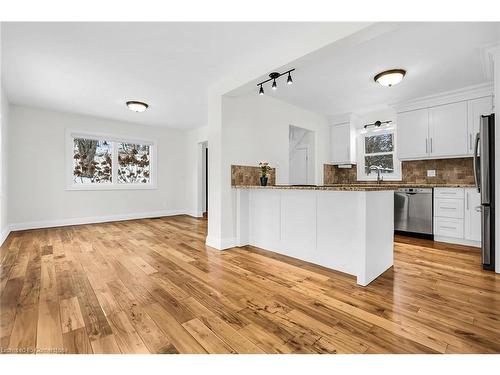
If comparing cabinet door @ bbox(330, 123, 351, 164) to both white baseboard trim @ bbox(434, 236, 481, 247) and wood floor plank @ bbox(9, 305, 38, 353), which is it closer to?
white baseboard trim @ bbox(434, 236, 481, 247)

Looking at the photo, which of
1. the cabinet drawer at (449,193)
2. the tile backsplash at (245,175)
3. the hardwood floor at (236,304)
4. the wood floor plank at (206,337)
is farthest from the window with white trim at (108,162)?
the cabinet drawer at (449,193)

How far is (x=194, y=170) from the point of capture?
677 cm

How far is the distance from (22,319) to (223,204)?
7.39 feet

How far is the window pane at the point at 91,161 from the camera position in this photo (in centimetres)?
543

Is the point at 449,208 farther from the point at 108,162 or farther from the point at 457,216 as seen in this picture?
the point at 108,162

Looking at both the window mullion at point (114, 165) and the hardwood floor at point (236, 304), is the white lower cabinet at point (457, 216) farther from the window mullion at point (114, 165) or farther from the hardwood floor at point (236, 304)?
the window mullion at point (114, 165)

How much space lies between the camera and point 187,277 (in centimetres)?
239

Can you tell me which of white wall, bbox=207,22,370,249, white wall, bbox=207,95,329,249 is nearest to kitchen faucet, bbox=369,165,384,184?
white wall, bbox=207,95,329,249

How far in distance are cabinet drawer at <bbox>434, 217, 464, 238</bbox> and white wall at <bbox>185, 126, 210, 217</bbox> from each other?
16.8 ft

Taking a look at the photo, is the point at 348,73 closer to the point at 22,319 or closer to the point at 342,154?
the point at 342,154

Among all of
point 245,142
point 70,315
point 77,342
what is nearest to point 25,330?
point 70,315

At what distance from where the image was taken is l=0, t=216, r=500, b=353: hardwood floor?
1403 mm

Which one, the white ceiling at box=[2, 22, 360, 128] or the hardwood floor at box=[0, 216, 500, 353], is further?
the white ceiling at box=[2, 22, 360, 128]

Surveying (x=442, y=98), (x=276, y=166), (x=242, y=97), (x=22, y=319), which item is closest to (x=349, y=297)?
(x=22, y=319)
